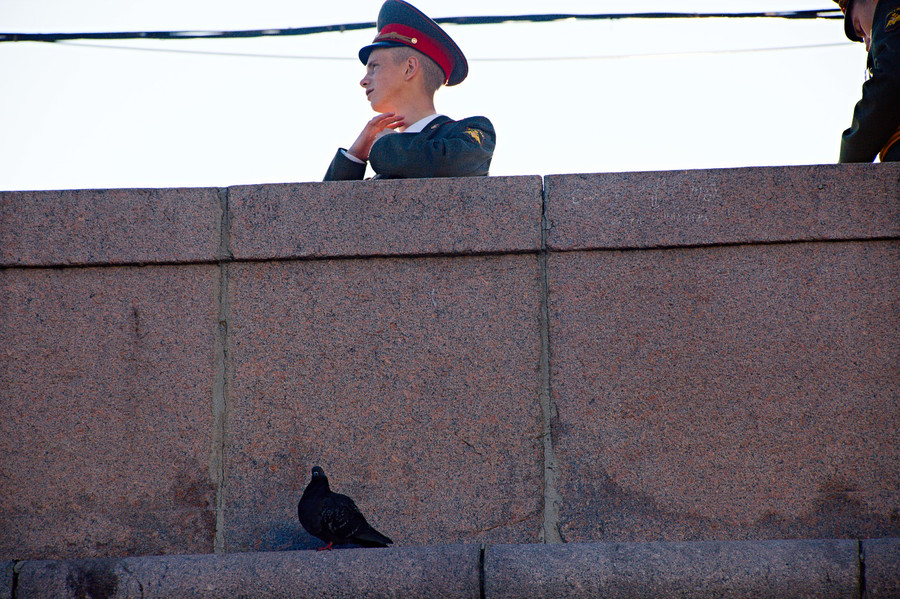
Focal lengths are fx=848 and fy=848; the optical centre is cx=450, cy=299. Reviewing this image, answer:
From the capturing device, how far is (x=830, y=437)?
3.34 metres

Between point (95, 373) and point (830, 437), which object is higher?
point (95, 373)

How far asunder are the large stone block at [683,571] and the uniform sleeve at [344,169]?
1.86 meters

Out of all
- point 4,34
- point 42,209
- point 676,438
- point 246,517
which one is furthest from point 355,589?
point 4,34

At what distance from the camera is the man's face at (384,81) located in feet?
13.9

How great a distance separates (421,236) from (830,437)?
1.83 metres

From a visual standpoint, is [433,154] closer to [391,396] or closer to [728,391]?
[391,396]

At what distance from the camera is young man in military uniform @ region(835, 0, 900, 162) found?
3.52 meters

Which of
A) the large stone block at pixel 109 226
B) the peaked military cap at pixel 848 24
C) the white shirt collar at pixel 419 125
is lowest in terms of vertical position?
the large stone block at pixel 109 226

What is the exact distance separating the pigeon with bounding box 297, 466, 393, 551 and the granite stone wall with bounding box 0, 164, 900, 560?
228 mm

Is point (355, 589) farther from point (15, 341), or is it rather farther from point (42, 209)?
point (42, 209)

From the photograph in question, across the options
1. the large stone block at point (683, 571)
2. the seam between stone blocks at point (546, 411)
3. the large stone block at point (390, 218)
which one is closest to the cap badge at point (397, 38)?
the large stone block at point (390, 218)

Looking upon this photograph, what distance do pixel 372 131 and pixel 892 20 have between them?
231cm

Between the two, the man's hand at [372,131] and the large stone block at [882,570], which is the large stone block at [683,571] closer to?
the large stone block at [882,570]

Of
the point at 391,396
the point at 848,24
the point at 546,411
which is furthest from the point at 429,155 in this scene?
the point at 848,24
